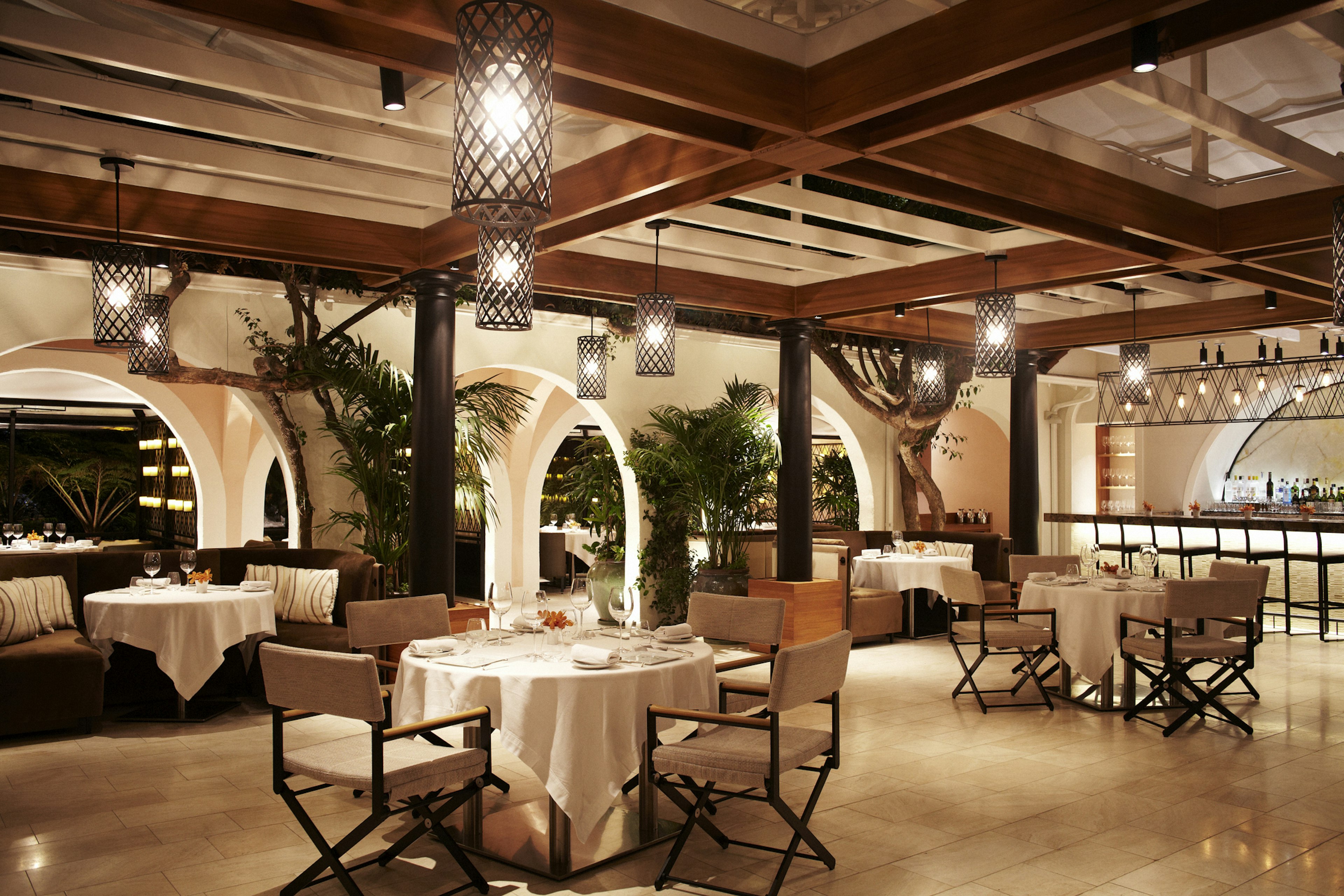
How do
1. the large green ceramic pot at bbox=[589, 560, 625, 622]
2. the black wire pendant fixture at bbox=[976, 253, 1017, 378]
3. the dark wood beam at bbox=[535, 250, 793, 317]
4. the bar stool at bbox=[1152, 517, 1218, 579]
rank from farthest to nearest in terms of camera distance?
the bar stool at bbox=[1152, 517, 1218, 579]
the large green ceramic pot at bbox=[589, 560, 625, 622]
the dark wood beam at bbox=[535, 250, 793, 317]
the black wire pendant fixture at bbox=[976, 253, 1017, 378]

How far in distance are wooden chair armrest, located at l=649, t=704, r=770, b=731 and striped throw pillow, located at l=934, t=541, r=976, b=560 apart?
658cm

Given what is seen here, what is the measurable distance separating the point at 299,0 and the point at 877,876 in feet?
11.4

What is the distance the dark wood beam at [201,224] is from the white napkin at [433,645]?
2920mm

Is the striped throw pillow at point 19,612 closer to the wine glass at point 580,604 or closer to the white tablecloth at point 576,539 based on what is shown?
the wine glass at point 580,604

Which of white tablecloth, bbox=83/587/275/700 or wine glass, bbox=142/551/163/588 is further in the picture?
wine glass, bbox=142/551/163/588

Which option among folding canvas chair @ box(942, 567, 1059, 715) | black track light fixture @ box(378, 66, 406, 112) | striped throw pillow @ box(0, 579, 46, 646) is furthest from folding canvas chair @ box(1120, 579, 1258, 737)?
striped throw pillow @ box(0, 579, 46, 646)

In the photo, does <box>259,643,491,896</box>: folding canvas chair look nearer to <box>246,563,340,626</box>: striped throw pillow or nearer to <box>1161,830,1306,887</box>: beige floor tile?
<box>1161,830,1306,887</box>: beige floor tile

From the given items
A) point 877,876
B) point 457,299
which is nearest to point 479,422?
point 457,299

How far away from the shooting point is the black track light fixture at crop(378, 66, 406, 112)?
134 inches

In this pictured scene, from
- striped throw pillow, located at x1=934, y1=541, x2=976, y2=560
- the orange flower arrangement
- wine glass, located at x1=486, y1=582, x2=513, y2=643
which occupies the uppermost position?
wine glass, located at x1=486, y1=582, x2=513, y2=643

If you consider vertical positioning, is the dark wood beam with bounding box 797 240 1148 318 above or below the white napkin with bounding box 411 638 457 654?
above

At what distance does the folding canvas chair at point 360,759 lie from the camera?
128 inches

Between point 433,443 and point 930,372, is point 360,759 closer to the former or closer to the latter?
point 433,443

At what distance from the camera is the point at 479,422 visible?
7.49 metres
